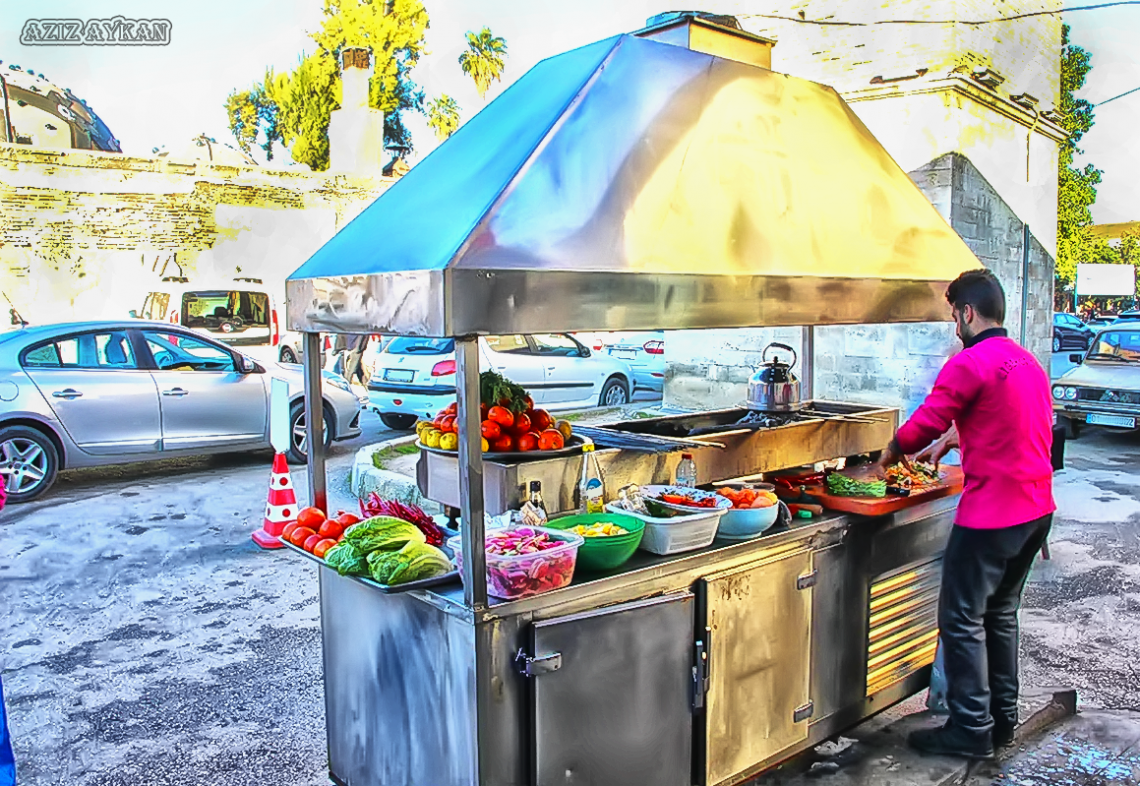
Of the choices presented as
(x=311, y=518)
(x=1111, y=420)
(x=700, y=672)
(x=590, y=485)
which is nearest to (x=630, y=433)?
(x=590, y=485)

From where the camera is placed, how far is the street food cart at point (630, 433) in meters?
2.88

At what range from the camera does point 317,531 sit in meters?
3.57

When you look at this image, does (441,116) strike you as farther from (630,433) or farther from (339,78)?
(630,433)

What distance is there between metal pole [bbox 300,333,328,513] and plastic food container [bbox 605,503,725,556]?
127cm

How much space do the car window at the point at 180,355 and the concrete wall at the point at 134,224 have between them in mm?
9919

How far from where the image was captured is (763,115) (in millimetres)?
3869

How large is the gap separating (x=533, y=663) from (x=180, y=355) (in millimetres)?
8372

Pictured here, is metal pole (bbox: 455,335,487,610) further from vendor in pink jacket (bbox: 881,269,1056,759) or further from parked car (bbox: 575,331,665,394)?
parked car (bbox: 575,331,665,394)

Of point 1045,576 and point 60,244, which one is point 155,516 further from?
point 60,244

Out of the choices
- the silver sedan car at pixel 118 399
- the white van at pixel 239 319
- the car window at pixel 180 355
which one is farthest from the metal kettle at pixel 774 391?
the white van at pixel 239 319

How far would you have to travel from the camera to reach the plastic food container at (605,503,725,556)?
3.36m

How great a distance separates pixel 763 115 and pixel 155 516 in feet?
22.3

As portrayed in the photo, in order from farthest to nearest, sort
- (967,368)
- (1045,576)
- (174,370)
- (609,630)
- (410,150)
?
(410,150), (174,370), (1045,576), (967,368), (609,630)

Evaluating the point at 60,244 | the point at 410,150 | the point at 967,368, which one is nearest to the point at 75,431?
the point at 967,368
